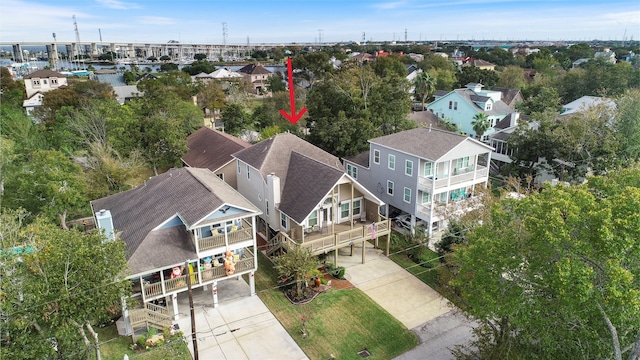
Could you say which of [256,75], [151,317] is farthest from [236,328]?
[256,75]

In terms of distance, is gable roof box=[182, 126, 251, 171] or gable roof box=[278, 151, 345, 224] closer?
gable roof box=[278, 151, 345, 224]

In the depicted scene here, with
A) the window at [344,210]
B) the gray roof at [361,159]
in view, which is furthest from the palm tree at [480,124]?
the window at [344,210]

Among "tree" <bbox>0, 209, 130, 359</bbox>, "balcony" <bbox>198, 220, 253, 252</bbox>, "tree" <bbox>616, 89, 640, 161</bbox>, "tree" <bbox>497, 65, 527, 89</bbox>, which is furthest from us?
"tree" <bbox>497, 65, 527, 89</bbox>

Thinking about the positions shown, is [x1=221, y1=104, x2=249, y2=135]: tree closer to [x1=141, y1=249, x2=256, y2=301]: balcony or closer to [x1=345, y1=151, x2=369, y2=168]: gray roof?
[x1=345, y1=151, x2=369, y2=168]: gray roof

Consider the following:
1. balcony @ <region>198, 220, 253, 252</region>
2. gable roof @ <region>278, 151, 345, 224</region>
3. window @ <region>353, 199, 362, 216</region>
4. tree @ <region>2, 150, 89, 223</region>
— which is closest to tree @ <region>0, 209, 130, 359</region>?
balcony @ <region>198, 220, 253, 252</region>

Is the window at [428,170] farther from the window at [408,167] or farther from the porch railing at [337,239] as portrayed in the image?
the porch railing at [337,239]

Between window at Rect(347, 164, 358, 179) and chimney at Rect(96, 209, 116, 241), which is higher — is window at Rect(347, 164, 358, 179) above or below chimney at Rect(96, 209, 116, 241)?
below

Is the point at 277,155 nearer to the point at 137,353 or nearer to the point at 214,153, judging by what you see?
the point at 214,153
